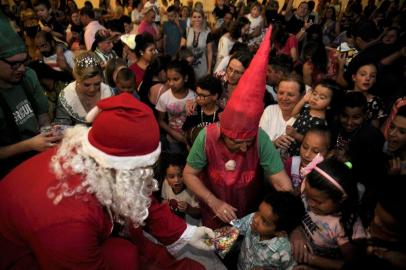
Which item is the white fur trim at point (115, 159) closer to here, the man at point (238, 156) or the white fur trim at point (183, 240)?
the man at point (238, 156)

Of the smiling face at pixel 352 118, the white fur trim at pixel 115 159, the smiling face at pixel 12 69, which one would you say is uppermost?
the smiling face at pixel 12 69

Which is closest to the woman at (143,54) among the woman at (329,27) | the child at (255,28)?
the child at (255,28)

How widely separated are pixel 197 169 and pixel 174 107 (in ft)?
4.20

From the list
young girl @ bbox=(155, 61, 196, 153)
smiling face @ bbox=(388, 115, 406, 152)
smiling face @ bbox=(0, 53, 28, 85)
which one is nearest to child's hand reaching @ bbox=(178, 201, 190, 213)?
young girl @ bbox=(155, 61, 196, 153)

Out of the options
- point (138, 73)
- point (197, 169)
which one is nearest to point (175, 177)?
point (197, 169)

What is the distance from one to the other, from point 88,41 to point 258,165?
452 centimetres

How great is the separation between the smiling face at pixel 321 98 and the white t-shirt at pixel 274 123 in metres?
0.23

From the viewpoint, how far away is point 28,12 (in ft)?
22.0

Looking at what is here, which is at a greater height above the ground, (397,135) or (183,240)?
(397,135)

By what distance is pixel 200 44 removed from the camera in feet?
18.9

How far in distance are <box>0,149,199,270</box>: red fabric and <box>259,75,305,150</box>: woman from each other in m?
1.73

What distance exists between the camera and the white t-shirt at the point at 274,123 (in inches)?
112

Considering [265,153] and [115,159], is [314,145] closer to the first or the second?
[265,153]

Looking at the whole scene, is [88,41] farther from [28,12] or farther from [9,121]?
[9,121]
